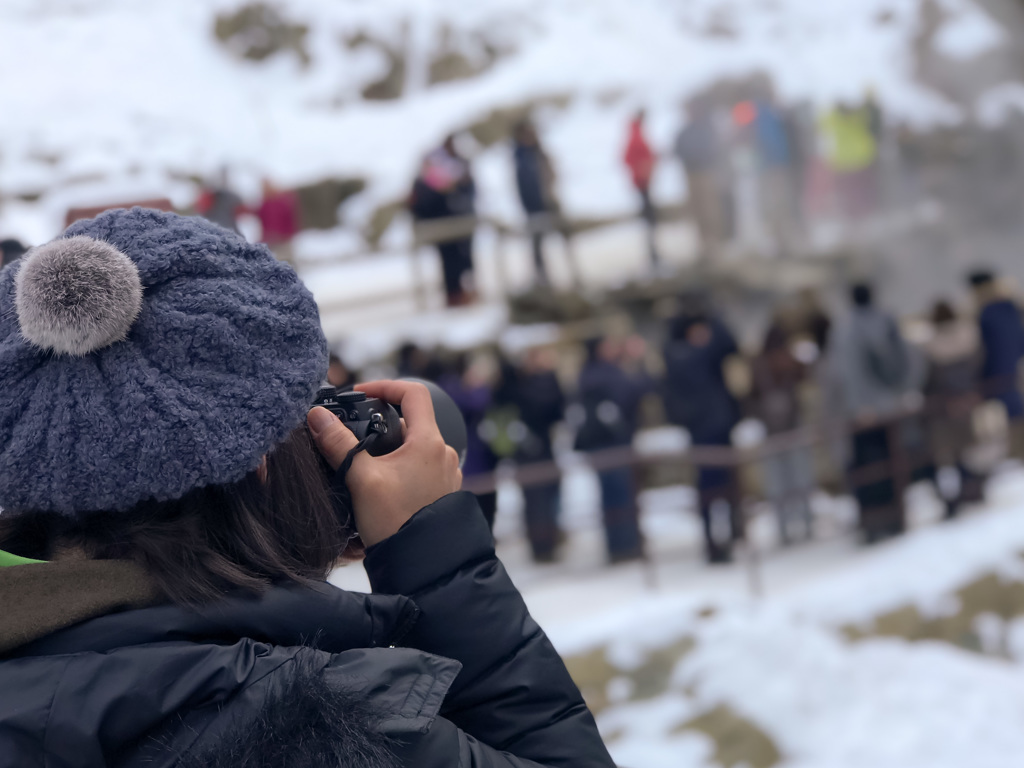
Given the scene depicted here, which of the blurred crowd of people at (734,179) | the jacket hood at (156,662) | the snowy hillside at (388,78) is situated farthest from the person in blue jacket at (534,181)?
the jacket hood at (156,662)

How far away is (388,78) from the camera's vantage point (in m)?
23.5

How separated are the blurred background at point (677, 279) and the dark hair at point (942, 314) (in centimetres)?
7

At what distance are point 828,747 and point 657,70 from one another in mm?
19610

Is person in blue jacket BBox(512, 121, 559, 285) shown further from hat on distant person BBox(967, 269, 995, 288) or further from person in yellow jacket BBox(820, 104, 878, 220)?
hat on distant person BBox(967, 269, 995, 288)

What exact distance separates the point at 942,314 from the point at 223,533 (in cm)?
676

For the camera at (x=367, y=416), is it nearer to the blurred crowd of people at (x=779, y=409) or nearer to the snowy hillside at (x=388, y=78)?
the blurred crowd of people at (x=779, y=409)

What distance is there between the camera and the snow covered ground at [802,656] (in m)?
4.33

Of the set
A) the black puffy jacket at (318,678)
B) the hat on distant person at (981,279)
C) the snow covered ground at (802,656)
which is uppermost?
the black puffy jacket at (318,678)

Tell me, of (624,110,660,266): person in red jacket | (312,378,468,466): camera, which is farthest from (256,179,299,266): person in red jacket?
(312,378,468,466): camera

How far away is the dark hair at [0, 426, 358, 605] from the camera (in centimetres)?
96

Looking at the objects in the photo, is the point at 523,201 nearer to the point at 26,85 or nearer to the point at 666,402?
the point at 666,402

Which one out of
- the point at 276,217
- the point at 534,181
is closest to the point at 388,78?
the point at 534,181

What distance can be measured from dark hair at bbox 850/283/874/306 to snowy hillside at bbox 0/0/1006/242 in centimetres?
1122

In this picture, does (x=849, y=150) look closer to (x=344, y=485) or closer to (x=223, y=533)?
(x=344, y=485)
